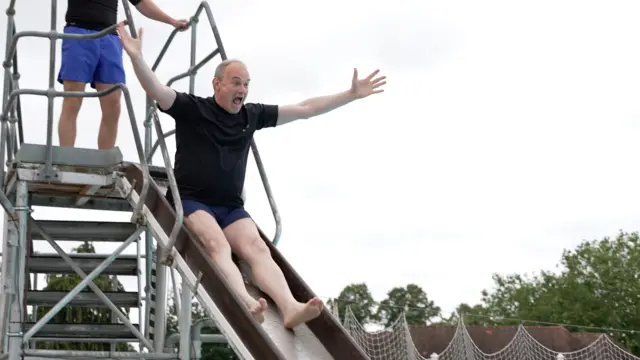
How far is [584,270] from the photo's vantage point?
42969 mm

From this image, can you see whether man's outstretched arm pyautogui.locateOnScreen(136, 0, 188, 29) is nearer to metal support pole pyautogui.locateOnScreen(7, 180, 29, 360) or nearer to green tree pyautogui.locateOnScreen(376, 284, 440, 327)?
metal support pole pyautogui.locateOnScreen(7, 180, 29, 360)

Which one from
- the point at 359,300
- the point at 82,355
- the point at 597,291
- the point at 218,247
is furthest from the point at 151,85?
the point at 359,300

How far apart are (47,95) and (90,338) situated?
2.07 metres

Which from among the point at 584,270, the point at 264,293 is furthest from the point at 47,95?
the point at 584,270

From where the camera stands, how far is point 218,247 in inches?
211

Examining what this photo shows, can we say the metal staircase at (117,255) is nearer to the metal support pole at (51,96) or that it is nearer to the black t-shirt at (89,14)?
the metal support pole at (51,96)

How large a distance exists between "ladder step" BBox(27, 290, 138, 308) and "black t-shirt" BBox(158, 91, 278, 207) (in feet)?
5.93

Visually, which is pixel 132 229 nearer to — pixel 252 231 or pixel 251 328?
pixel 252 231

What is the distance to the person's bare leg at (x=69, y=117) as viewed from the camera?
6660 mm

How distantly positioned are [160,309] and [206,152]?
2262mm

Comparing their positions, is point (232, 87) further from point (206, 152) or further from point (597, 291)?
point (597, 291)

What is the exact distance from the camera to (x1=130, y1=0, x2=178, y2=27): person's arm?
22.8 feet

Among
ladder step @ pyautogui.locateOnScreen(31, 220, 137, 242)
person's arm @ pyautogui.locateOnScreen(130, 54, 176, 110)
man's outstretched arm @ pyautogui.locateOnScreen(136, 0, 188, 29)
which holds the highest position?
man's outstretched arm @ pyautogui.locateOnScreen(136, 0, 188, 29)

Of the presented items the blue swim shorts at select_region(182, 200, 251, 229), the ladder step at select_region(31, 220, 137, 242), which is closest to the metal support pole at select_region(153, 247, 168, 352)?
the ladder step at select_region(31, 220, 137, 242)
